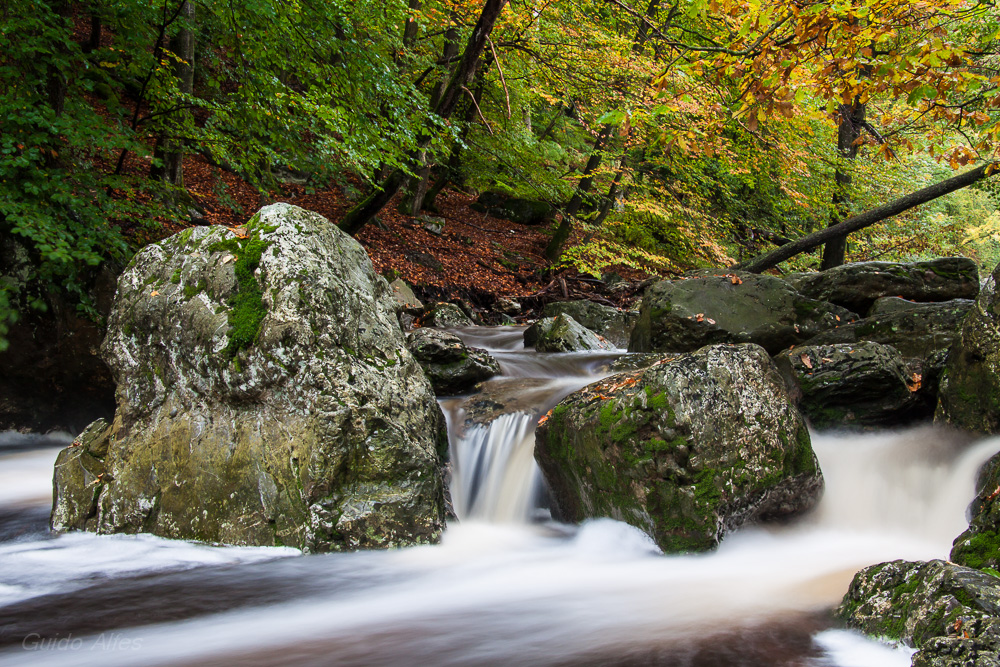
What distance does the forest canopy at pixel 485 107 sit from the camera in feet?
14.5

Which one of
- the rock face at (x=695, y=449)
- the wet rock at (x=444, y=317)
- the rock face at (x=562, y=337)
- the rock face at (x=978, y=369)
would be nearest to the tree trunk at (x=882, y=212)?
the rock face at (x=562, y=337)

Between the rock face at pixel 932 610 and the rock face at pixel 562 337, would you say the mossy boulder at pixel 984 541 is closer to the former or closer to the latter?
the rock face at pixel 932 610

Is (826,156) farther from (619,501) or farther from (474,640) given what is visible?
(474,640)

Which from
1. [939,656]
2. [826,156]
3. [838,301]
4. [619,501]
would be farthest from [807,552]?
[826,156]

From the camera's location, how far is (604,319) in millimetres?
11516

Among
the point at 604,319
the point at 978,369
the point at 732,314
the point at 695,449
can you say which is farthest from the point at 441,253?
the point at 978,369

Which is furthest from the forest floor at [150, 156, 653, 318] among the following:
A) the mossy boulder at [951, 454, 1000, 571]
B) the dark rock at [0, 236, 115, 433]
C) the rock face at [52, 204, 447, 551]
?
the mossy boulder at [951, 454, 1000, 571]

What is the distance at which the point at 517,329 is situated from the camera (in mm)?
11430

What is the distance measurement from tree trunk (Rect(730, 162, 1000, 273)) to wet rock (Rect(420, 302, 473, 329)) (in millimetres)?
5083

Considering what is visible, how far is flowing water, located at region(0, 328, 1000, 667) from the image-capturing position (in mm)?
3057

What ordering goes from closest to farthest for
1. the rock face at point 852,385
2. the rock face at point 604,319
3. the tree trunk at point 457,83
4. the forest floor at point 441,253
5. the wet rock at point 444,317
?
the rock face at point 852,385, the tree trunk at point 457,83, the wet rock at point 444,317, the rock face at point 604,319, the forest floor at point 441,253

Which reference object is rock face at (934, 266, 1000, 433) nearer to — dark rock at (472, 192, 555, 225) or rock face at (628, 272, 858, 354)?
rock face at (628, 272, 858, 354)

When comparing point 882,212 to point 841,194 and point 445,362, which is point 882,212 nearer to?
point 841,194

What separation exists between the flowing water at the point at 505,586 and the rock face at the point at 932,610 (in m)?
0.14
